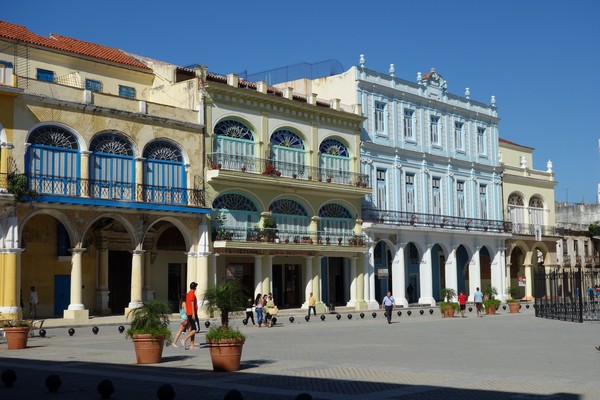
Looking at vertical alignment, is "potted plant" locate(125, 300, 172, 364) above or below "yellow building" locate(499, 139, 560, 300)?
below

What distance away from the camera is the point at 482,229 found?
56531 millimetres

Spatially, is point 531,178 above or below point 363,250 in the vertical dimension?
above

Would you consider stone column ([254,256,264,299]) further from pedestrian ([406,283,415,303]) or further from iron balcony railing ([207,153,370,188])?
pedestrian ([406,283,415,303])

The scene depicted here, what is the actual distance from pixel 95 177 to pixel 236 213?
8.25 meters

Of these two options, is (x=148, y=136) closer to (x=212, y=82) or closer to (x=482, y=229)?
(x=212, y=82)

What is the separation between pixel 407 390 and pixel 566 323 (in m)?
19.8

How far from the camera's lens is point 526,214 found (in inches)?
2459

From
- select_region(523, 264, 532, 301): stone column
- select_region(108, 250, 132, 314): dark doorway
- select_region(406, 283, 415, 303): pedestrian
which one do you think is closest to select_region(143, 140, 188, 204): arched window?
select_region(108, 250, 132, 314): dark doorway

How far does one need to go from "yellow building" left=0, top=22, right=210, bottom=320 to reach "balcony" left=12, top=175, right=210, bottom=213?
0.05 meters

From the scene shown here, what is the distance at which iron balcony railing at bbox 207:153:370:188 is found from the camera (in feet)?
131

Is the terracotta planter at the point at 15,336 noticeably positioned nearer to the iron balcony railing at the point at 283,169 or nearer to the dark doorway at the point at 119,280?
the dark doorway at the point at 119,280

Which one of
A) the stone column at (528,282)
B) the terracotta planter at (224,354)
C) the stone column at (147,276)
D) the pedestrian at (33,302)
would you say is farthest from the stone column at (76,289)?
the stone column at (528,282)

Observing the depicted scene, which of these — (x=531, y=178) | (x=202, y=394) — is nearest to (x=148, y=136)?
(x=202, y=394)

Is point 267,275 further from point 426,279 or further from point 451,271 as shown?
point 451,271
